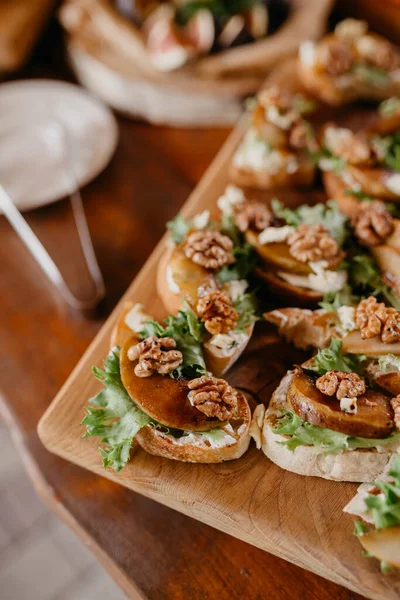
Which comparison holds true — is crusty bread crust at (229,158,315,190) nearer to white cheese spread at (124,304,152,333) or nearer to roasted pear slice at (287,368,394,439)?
white cheese spread at (124,304,152,333)

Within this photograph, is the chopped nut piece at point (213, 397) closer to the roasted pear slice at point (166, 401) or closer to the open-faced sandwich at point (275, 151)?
the roasted pear slice at point (166, 401)

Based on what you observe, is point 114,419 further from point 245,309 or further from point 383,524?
point 383,524

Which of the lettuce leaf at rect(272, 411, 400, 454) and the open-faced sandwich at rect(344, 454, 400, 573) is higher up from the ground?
the lettuce leaf at rect(272, 411, 400, 454)

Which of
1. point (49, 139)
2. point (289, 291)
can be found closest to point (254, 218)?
point (289, 291)

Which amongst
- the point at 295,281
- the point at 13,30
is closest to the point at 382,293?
the point at 295,281

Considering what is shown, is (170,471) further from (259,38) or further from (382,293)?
(259,38)

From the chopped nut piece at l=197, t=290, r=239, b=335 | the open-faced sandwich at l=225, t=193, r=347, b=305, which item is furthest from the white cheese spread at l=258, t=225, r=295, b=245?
the chopped nut piece at l=197, t=290, r=239, b=335

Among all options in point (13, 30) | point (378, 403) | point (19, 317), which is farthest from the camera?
point (13, 30)
